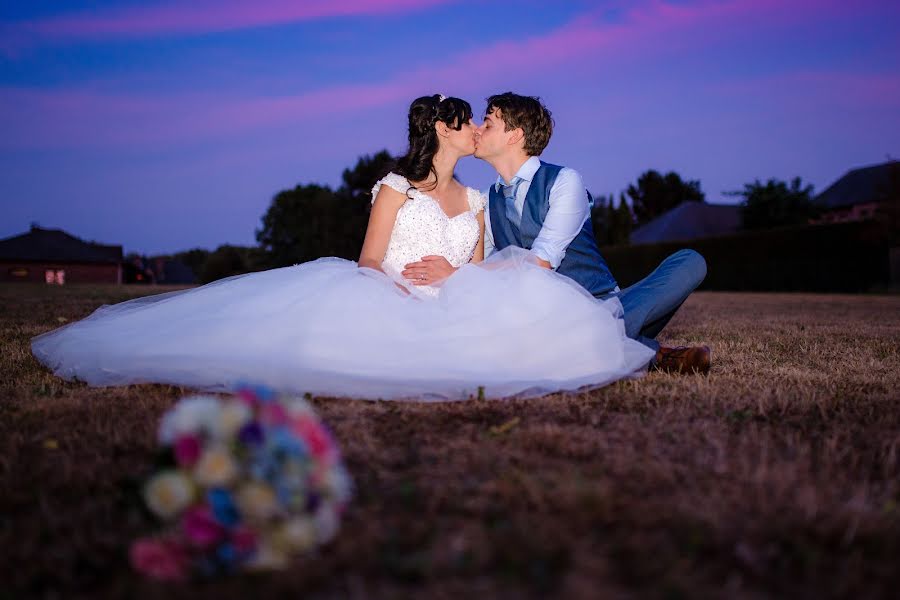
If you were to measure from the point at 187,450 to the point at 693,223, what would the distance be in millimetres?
53951

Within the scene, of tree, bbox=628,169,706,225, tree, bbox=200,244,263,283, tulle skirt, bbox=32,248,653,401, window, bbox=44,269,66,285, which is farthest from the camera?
tree, bbox=628,169,706,225

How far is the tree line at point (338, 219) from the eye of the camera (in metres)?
38.5

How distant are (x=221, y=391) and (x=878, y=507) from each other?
2969 millimetres

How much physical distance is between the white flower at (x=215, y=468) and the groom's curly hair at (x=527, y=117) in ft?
11.9

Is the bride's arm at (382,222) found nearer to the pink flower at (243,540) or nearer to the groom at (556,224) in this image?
the groom at (556,224)

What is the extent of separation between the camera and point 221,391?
354 centimetres

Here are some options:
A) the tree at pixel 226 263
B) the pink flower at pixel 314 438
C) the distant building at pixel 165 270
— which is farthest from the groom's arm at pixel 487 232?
the distant building at pixel 165 270

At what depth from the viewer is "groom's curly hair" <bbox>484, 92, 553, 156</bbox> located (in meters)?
4.66

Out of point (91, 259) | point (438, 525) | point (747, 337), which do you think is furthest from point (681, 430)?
point (91, 259)

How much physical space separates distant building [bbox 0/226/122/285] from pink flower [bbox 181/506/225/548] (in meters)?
59.4

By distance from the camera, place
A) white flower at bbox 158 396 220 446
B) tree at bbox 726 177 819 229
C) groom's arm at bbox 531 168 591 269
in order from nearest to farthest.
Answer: white flower at bbox 158 396 220 446
groom's arm at bbox 531 168 591 269
tree at bbox 726 177 819 229

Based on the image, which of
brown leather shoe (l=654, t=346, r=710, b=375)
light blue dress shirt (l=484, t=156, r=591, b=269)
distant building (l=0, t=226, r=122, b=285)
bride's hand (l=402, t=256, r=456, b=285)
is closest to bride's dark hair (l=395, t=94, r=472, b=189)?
bride's hand (l=402, t=256, r=456, b=285)

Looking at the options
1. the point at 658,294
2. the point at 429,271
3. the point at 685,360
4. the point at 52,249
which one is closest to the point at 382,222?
the point at 429,271

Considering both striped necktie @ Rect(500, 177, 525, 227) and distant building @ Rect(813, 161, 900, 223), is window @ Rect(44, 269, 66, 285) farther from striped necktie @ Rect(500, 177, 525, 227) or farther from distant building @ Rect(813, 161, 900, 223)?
striped necktie @ Rect(500, 177, 525, 227)
